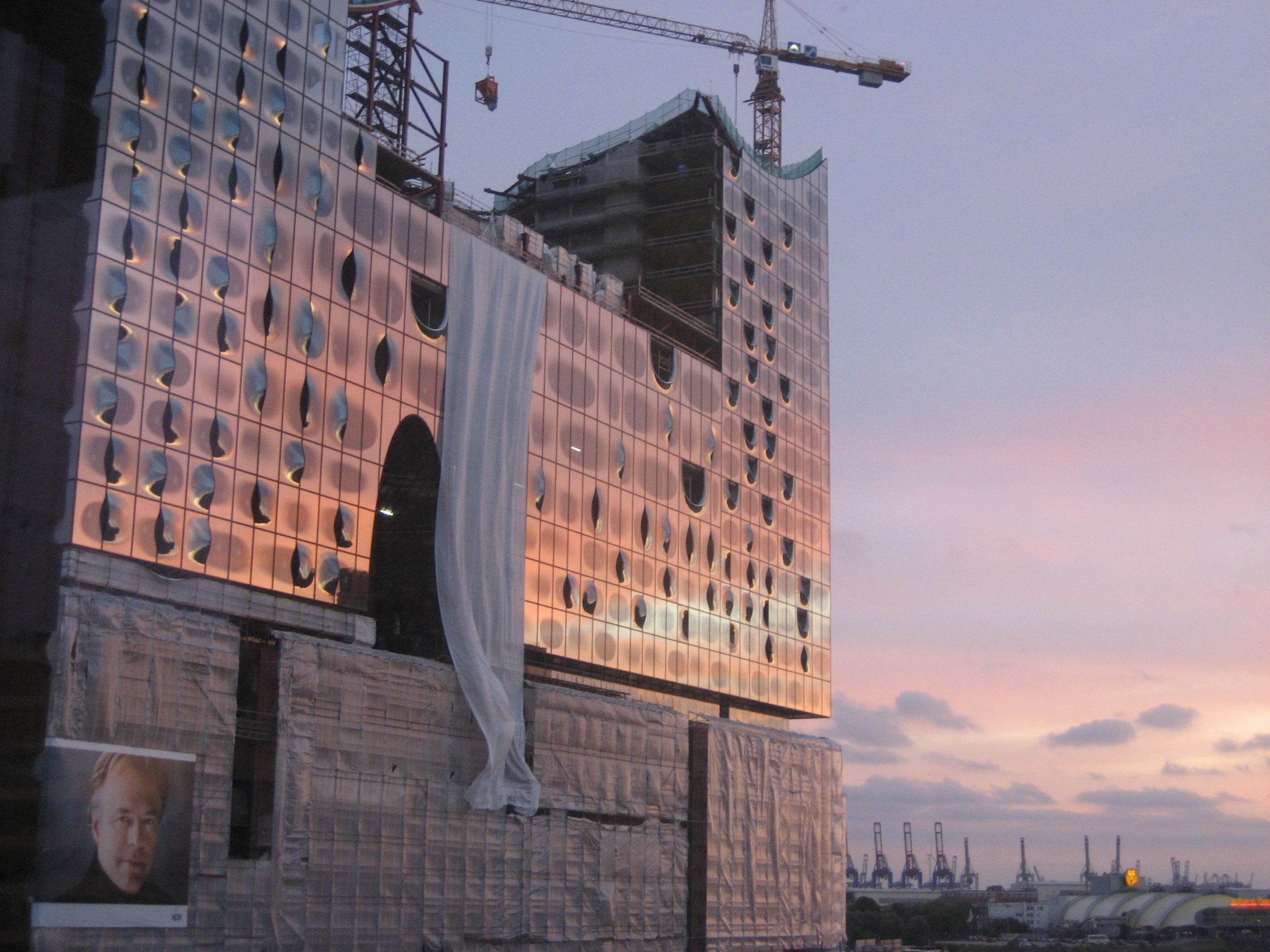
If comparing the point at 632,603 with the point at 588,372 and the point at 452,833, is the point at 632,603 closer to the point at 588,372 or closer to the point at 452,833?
the point at 588,372

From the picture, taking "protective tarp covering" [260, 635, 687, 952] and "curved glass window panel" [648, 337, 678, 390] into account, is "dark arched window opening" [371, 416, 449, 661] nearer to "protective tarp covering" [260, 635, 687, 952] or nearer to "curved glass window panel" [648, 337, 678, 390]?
"protective tarp covering" [260, 635, 687, 952]

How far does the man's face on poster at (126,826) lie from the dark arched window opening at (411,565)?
18.6 metres

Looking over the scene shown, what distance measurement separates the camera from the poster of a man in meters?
40.6

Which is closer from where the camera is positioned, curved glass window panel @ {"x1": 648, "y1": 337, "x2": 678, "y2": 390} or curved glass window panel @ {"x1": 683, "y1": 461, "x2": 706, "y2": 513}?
curved glass window panel @ {"x1": 648, "y1": 337, "x2": 678, "y2": 390}

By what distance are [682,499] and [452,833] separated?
26873 millimetres

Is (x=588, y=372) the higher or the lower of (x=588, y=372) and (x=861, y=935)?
the higher

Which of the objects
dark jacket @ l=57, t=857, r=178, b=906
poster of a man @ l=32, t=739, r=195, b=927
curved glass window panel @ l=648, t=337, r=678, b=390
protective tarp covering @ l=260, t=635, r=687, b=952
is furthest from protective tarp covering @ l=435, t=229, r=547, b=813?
dark jacket @ l=57, t=857, r=178, b=906

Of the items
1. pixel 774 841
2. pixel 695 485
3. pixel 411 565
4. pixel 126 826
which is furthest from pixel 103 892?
pixel 774 841

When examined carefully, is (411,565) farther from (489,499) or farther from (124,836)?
(124,836)

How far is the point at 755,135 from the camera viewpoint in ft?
392

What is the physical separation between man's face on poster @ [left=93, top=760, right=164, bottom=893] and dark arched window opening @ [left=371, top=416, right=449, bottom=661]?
1856 centimetres

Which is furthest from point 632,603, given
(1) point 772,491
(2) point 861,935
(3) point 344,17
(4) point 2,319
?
(2) point 861,935

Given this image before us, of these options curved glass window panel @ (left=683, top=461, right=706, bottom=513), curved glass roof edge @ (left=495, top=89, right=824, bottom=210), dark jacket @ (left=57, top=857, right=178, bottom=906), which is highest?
curved glass roof edge @ (left=495, top=89, right=824, bottom=210)

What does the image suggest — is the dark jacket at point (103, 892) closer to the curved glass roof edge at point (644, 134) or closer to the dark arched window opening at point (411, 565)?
the dark arched window opening at point (411, 565)
